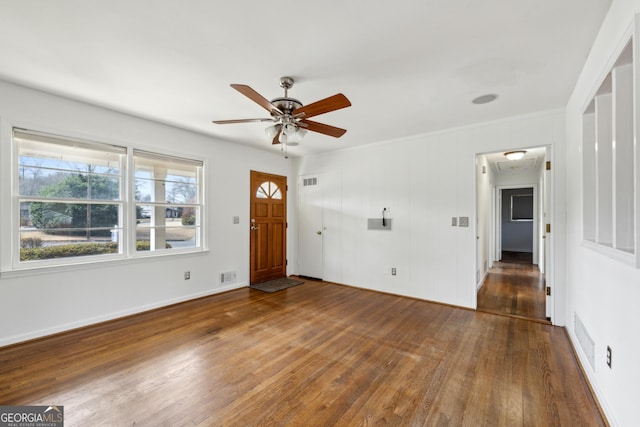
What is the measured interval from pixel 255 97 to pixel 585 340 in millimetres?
3373

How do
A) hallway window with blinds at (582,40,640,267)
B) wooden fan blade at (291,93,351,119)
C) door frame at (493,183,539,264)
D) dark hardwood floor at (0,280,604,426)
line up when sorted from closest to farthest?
hallway window with blinds at (582,40,640,267) < dark hardwood floor at (0,280,604,426) < wooden fan blade at (291,93,351,119) < door frame at (493,183,539,264)

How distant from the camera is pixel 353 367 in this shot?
7.62 ft

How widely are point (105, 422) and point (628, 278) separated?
3184 mm

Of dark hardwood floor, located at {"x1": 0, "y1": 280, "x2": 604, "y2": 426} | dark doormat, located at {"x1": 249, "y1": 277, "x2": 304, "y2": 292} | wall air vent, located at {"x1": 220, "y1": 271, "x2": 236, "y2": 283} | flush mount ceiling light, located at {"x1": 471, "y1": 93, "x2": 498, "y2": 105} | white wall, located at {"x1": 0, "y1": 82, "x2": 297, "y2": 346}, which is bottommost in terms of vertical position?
dark hardwood floor, located at {"x1": 0, "y1": 280, "x2": 604, "y2": 426}

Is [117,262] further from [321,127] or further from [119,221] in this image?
[321,127]

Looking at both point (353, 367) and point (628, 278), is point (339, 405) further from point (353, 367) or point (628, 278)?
point (628, 278)

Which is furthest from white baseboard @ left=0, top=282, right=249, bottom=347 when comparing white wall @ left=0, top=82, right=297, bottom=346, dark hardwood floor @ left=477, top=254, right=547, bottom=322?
dark hardwood floor @ left=477, top=254, right=547, bottom=322

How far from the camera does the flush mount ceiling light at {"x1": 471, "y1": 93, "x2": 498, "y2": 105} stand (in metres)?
2.90

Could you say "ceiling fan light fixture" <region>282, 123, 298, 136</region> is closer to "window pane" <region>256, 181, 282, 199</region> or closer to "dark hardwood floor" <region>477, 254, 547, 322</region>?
"window pane" <region>256, 181, 282, 199</region>

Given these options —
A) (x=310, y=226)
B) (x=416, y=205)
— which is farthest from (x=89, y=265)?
(x=416, y=205)

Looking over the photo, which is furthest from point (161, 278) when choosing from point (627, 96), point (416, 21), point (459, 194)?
point (627, 96)

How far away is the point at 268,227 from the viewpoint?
5.41 m

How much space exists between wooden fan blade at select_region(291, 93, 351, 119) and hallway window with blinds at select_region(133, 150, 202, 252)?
103 inches

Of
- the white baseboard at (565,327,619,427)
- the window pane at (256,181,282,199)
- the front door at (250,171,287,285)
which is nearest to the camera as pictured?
the white baseboard at (565,327,619,427)
